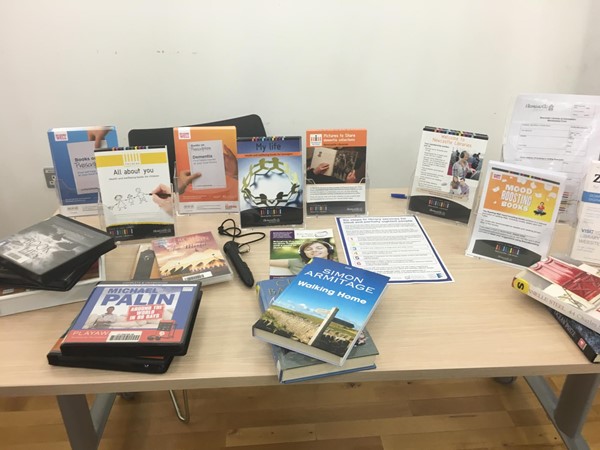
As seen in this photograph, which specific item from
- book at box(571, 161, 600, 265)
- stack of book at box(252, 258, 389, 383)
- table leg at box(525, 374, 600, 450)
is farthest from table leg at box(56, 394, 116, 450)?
table leg at box(525, 374, 600, 450)

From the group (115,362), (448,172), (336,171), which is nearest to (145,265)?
(115,362)

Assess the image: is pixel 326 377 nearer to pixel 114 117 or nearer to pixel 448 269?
pixel 448 269

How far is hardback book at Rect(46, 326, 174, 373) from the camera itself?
91 centimetres

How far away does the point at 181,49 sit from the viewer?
81.9 inches

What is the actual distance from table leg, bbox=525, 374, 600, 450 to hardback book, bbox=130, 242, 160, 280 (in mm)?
1362

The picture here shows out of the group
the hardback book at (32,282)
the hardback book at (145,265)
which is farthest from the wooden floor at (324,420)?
the hardback book at (32,282)

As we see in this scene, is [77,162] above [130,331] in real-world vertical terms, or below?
above

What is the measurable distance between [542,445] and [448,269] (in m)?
1.03

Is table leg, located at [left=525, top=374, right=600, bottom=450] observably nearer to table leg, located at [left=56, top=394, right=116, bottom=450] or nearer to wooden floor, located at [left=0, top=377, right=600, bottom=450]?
wooden floor, located at [left=0, top=377, right=600, bottom=450]

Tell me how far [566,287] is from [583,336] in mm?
135

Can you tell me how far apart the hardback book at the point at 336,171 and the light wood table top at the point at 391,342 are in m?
0.36

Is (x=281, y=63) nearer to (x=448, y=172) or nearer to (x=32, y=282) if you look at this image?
(x=448, y=172)

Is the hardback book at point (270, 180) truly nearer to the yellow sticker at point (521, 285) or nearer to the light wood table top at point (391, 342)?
the light wood table top at point (391, 342)

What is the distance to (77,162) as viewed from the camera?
1386 millimetres
